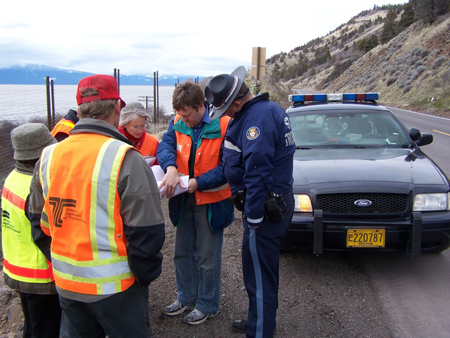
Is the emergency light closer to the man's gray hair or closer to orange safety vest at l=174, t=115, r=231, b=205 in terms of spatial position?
the man's gray hair

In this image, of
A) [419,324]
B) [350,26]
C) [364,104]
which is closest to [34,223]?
[419,324]

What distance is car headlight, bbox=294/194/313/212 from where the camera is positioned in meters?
3.92

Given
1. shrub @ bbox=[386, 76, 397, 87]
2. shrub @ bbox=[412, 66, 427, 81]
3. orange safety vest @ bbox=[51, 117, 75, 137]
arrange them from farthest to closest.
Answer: shrub @ bbox=[386, 76, 397, 87] → shrub @ bbox=[412, 66, 427, 81] → orange safety vest @ bbox=[51, 117, 75, 137]

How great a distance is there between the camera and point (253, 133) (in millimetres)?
2607

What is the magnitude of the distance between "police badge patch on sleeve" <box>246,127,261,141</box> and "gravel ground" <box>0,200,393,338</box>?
1.57m

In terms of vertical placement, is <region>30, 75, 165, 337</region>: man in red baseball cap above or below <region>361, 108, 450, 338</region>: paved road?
above

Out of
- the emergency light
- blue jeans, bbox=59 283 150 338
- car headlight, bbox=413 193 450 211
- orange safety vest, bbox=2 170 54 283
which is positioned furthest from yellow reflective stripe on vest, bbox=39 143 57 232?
the emergency light

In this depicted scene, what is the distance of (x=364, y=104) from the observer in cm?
604

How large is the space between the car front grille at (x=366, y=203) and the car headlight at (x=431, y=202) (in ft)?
0.36

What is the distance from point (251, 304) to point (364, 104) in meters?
4.13

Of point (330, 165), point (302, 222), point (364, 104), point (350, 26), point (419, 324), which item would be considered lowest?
point (419, 324)

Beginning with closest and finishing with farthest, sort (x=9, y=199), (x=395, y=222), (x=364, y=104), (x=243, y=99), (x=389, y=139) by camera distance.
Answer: (x=9, y=199) → (x=243, y=99) → (x=395, y=222) → (x=389, y=139) → (x=364, y=104)

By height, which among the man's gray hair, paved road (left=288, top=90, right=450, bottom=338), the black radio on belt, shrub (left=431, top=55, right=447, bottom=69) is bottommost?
paved road (left=288, top=90, right=450, bottom=338)

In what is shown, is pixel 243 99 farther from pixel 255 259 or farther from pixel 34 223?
pixel 34 223
